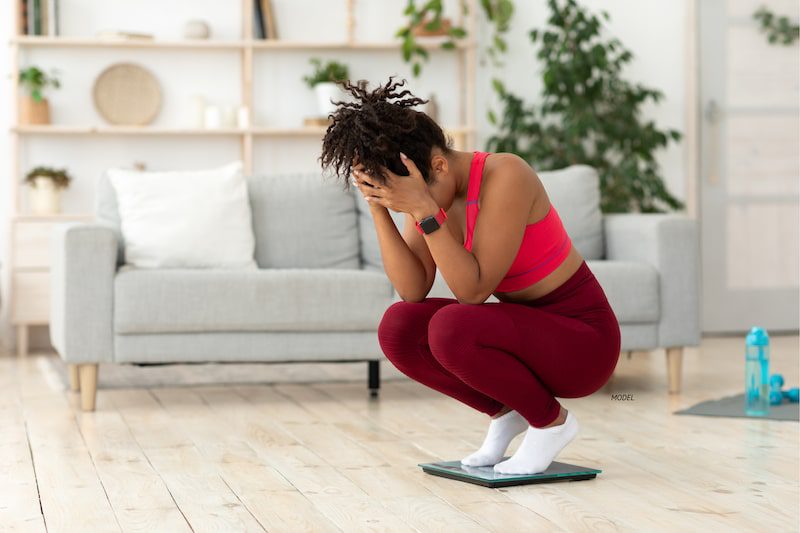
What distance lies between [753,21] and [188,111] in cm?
287

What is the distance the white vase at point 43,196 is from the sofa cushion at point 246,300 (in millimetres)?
1833

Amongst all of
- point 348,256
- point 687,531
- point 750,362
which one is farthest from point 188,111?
point 687,531

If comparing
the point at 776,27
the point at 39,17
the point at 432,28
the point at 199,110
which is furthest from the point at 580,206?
the point at 39,17

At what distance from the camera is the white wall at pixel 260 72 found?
577cm

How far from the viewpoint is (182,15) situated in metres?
5.84

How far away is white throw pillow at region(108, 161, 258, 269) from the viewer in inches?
155

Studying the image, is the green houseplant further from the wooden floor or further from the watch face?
the watch face

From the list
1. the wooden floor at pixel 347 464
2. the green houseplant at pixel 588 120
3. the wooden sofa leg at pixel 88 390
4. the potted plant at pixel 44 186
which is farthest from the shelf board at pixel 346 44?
the wooden sofa leg at pixel 88 390

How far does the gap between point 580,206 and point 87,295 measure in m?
1.76

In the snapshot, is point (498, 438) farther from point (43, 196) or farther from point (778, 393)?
point (43, 196)

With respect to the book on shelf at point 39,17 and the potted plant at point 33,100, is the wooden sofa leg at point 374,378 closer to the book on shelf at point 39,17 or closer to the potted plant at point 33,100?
the potted plant at point 33,100

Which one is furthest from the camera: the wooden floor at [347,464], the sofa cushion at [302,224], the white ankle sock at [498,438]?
the sofa cushion at [302,224]

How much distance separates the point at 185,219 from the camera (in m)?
4.01

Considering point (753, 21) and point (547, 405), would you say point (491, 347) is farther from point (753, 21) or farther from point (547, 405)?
point (753, 21)
